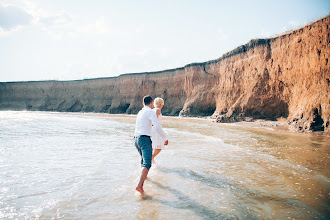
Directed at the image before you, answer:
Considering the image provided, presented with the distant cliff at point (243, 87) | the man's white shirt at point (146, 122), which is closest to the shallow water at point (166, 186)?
the man's white shirt at point (146, 122)

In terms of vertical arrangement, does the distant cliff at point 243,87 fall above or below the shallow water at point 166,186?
above

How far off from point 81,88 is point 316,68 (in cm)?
5407

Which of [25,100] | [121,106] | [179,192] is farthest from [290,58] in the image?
[25,100]

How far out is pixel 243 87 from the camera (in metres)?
25.7

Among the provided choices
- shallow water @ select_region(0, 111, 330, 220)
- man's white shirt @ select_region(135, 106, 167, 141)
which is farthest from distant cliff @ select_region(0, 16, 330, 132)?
man's white shirt @ select_region(135, 106, 167, 141)

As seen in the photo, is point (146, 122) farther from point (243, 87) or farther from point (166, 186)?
point (243, 87)

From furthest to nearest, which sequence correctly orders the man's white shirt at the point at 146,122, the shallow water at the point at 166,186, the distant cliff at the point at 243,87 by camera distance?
the distant cliff at the point at 243,87, the man's white shirt at the point at 146,122, the shallow water at the point at 166,186

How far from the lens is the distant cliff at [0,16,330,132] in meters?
14.6

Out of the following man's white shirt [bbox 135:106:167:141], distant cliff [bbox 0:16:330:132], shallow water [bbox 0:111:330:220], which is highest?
distant cliff [bbox 0:16:330:132]

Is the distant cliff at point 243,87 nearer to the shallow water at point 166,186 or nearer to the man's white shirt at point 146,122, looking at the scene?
the shallow water at point 166,186

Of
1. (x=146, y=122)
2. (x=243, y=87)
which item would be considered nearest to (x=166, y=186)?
(x=146, y=122)

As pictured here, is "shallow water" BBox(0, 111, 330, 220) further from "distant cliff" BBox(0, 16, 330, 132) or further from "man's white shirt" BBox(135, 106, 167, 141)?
"distant cliff" BBox(0, 16, 330, 132)

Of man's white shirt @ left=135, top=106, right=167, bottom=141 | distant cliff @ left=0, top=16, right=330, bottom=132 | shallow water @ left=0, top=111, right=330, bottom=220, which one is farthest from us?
distant cliff @ left=0, top=16, right=330, bottom=132

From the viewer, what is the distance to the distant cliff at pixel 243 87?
14.6 meters
